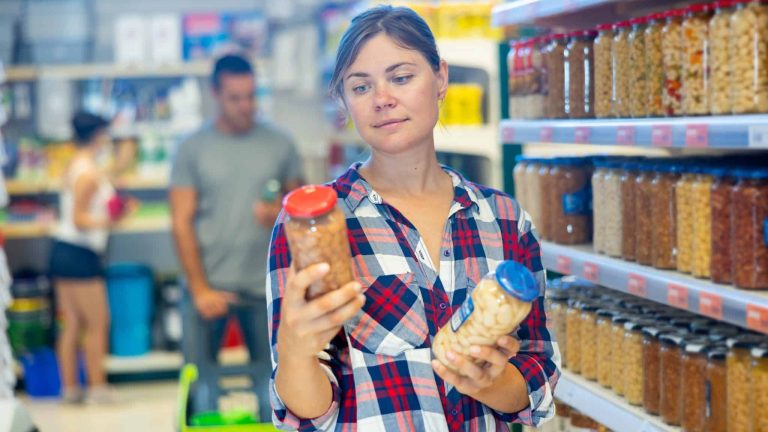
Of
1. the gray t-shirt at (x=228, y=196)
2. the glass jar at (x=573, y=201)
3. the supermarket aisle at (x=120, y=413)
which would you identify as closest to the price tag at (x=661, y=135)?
the glass jar at (x=573, y=201)

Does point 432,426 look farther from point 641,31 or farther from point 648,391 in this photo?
point 641,31

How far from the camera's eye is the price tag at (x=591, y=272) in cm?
309

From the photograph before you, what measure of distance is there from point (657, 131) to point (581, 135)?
43cm

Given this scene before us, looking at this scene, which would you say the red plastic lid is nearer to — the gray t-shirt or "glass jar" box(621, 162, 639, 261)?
"glass jar" box(621, 162, 639, 261)

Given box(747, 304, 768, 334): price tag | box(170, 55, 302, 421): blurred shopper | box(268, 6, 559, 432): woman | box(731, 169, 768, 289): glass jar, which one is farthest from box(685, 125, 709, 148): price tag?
box(170, 55, 302, 421): blurred shopper

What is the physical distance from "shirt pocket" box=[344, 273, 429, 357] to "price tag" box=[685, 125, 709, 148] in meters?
0.89

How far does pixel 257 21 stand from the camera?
25.9ft

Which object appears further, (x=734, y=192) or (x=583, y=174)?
(x=583, y=174)

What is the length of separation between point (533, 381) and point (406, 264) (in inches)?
12.9

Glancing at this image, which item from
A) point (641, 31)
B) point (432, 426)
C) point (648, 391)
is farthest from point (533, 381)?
point (641, 31)

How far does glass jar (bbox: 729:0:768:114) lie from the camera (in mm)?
2416

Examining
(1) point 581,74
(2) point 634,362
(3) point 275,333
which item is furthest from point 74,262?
(3) point 275,333

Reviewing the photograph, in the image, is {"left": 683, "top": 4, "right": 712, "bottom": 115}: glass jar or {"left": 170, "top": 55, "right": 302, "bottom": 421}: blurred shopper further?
{"left": 170, "top": 55, "right": 302, "bottom": 421}: blurred shopper

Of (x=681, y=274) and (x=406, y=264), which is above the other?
(x=406, y=264)
